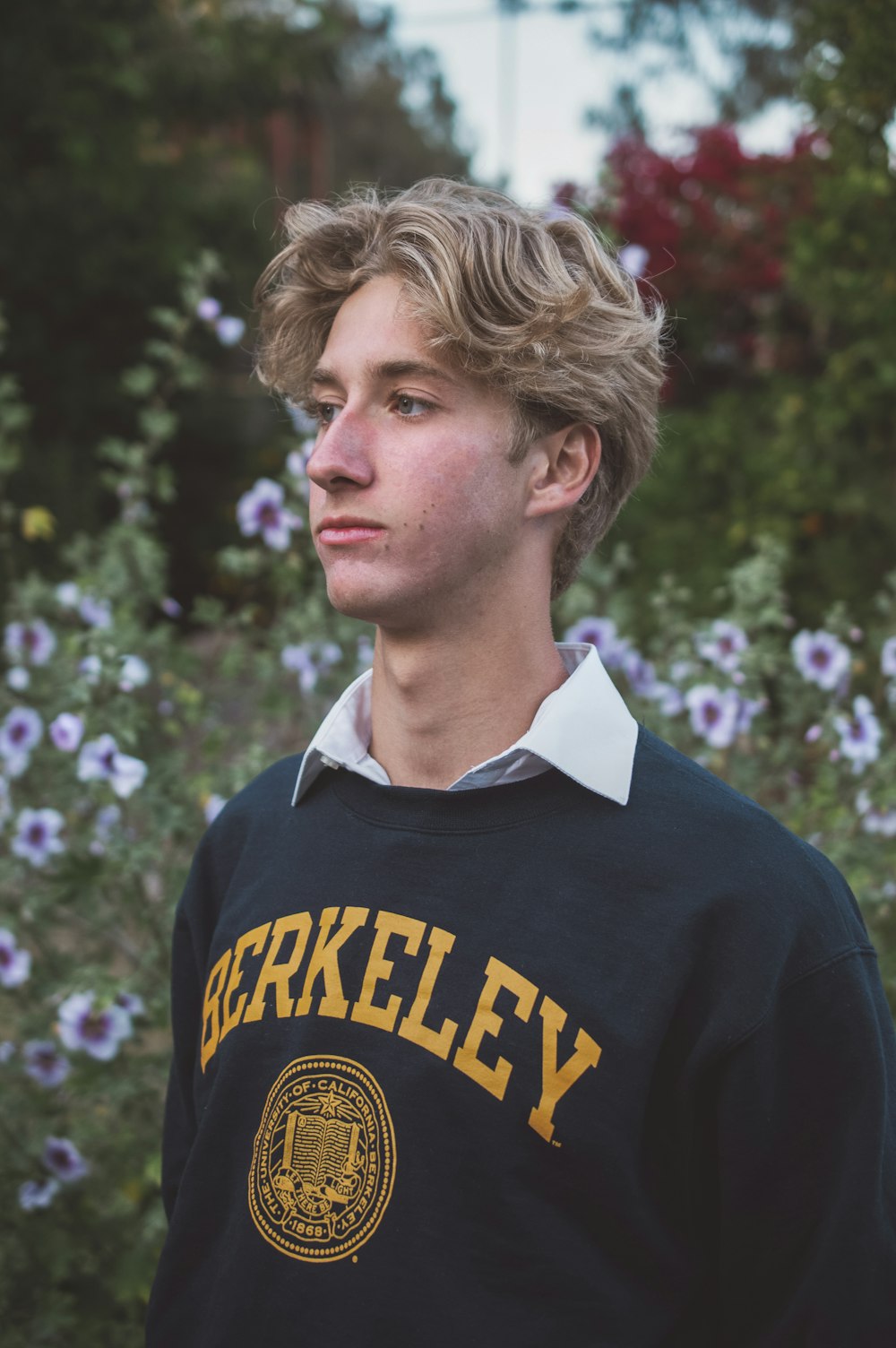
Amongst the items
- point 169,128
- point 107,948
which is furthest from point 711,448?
point 169,128

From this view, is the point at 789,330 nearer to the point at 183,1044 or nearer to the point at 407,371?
the point at 407,371

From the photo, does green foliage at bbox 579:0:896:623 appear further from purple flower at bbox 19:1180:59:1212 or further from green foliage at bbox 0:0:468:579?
purple flower at bbox 19:1180:59:1212

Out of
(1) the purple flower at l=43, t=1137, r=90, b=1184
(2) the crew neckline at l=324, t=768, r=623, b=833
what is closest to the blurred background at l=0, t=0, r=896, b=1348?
(1) the purple flower at l=43, t=1137, r=90, b=1184

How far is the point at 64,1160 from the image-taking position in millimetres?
2662

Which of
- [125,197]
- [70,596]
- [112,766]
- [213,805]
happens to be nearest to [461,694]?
[112,766]

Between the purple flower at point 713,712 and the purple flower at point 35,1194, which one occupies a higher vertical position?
the purple flower at point 713,712

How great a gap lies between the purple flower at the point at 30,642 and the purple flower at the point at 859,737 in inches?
80.1

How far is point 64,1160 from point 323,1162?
150 cm

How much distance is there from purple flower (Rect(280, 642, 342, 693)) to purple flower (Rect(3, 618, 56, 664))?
0.69 m

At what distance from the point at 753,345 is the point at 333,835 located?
626cm

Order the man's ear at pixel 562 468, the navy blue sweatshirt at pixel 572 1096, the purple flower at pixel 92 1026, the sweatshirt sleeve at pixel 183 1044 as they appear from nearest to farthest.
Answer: the navy blue sweatshirt at pixel 572 1096 → the man's ear at pixel 562 468 → the sweatshirt sleeve at pixel 183 1044 → the purple flower at pixel 92 1026

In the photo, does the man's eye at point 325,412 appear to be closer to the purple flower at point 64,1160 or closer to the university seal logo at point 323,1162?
the university seal logo at point 323,1162

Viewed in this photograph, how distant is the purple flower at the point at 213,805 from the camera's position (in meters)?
2.78

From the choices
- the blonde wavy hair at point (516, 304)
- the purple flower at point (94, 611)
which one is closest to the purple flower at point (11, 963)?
the purple flower at point (94, 611)
